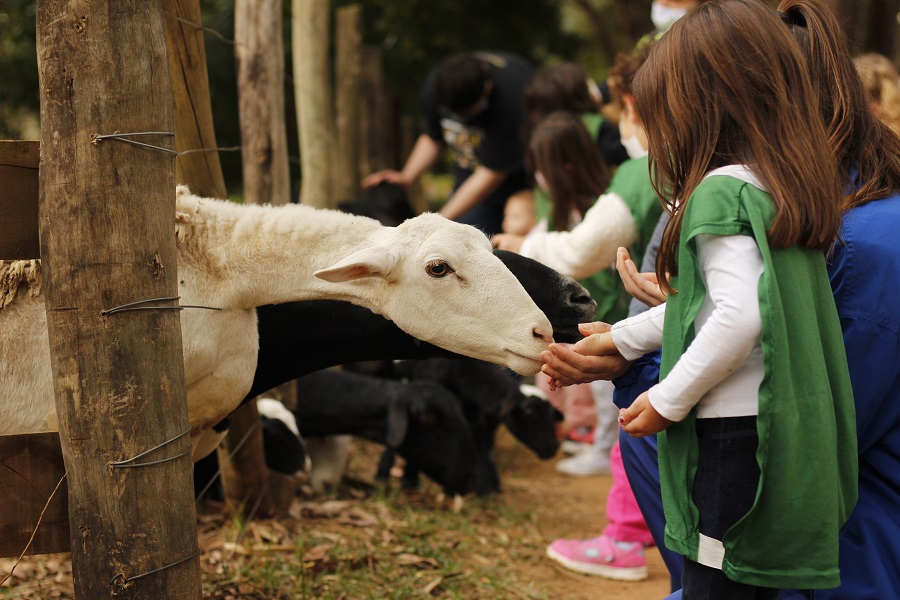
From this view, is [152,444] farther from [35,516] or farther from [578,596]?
[578,596]

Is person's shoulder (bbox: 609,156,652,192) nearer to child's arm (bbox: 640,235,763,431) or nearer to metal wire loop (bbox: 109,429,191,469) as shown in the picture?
child's arm (bbox: 640,235,763,431)

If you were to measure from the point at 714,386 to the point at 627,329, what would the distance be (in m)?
0.39

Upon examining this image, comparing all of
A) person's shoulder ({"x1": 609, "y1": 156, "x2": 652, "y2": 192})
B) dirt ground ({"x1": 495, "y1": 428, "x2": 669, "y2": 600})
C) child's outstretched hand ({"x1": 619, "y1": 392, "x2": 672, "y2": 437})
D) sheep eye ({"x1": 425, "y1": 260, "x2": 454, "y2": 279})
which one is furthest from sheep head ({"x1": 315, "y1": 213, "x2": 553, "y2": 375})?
dirt ground ({"x1": 495, "y1": 428, "x2": 669, "y2": 600})

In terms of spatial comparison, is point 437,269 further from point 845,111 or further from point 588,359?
point 845,111

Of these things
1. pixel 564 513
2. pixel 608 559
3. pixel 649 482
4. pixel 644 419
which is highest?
pixel 644 419

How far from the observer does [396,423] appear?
5.88m

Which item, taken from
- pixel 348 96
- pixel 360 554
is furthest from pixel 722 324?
pixel 348 96

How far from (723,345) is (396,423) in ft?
12.9

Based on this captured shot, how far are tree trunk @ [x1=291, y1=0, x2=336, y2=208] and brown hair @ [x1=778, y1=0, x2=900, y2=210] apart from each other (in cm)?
512

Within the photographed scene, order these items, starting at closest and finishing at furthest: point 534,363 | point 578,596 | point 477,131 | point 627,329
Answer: point 627,329, point 534,363, point 578,596, point 477,131

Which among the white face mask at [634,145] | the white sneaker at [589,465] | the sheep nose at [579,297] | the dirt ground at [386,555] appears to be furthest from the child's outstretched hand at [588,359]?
the white sneaker at [589,465]

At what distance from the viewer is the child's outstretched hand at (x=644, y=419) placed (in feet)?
7.50

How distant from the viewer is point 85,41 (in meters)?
2.32

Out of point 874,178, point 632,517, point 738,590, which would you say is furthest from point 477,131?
point 738,590
